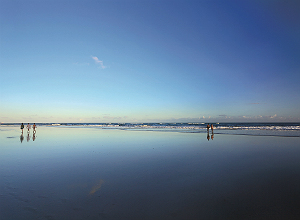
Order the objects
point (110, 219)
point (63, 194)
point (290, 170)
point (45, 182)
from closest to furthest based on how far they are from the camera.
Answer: point (110, 219), point (63, 194), point (45, 182), point (290, 170)

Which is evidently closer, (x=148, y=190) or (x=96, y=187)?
(x=148, y=190)

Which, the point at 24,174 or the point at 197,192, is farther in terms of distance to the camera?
the point at 24,174

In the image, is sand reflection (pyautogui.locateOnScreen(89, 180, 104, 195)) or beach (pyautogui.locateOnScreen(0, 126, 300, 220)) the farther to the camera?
sand reflection (pyautogui.locateOnScreen(89, 180, 104, 195))

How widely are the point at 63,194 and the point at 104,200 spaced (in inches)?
57.1

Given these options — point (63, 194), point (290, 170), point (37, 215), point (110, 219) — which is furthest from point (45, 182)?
point (290, 170)

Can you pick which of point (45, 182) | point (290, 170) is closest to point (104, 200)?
point (45, 182)

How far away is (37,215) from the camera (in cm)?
405

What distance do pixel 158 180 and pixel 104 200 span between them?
2326 millimetres

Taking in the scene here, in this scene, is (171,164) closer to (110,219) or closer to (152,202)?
(152,202)

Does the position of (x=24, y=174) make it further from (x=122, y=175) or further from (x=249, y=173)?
(x=249, y=173)

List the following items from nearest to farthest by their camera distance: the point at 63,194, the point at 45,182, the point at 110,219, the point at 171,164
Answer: the point at 110,219
the point at 63,194
the point at 45,182
the point at 171,164

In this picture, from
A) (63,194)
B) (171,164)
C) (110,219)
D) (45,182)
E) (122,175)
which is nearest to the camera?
(110,219)

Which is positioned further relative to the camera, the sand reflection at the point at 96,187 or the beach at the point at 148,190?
the sand reflection at the point at 96,187

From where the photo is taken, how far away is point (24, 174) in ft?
23.0
